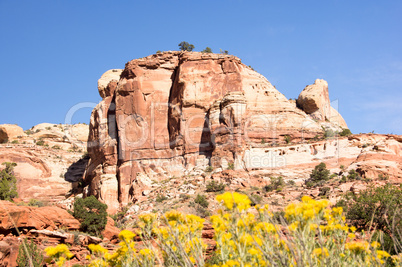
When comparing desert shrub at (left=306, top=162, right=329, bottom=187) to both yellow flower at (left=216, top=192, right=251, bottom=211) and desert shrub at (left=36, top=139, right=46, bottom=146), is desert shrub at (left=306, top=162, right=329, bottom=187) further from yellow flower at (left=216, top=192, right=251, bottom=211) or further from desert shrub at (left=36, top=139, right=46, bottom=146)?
desert shrub at (left=36, top=139, right=46, bottom=146)

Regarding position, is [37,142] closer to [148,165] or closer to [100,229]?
[148,165]

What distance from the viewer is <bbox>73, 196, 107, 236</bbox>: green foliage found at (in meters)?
23.4

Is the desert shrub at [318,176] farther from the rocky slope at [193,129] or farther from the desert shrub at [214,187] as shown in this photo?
the desert shrub at [214,187]

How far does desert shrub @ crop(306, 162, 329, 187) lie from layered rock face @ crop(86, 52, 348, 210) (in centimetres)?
852

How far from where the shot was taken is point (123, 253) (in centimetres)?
724

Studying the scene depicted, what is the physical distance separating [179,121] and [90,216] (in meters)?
30.1

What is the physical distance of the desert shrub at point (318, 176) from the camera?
134ft

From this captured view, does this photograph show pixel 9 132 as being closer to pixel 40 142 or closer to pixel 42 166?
pixel 40 142

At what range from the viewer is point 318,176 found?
Result: 42.3 metres

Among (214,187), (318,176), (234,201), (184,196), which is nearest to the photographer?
(234,201)

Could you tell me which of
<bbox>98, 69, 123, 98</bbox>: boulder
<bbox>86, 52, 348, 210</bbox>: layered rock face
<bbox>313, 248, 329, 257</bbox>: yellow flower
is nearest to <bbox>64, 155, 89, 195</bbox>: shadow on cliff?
<bbox>86, 52, 348, 210</bbox>: layered rock face

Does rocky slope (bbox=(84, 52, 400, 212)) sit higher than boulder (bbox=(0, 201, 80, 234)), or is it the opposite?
rocky slope (bbox=(84, 52, 400, 212))

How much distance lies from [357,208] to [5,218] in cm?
1878

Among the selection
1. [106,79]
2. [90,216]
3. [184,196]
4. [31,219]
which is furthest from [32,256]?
[106,79]
